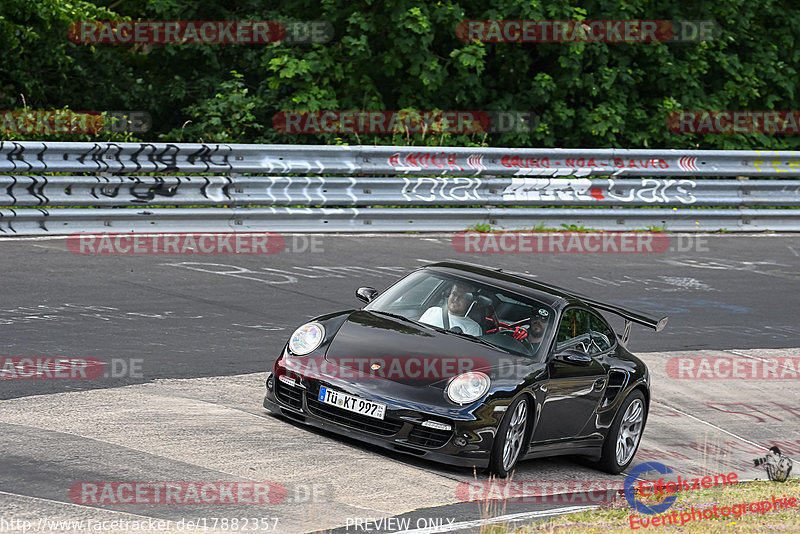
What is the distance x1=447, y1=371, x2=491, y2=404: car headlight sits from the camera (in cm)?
810

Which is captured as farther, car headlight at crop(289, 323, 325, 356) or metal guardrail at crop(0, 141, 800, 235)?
metal guardrail at crop(0, 141, 800, 235)

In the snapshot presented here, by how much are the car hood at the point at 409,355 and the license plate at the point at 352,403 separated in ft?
0.62

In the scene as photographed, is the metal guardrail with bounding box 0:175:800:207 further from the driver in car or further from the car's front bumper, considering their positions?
the car's front bumper

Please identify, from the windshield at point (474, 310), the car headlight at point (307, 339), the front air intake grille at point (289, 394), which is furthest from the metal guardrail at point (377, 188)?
the front air intake grille at point (289, 394)

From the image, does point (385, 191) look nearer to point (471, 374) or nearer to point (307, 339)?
point (307, 339)

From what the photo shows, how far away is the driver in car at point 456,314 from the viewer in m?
9.05

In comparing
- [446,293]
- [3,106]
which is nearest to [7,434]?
[446,293]

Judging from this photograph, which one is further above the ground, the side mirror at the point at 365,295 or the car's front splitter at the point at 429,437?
the side mirror at the point at 365,295

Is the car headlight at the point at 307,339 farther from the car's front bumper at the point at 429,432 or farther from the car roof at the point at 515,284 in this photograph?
the car roof at the point at 515,284

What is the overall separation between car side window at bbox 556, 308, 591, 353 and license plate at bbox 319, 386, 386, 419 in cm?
161

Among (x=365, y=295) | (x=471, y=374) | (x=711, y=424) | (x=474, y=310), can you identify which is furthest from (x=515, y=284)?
(x=711, y=424)

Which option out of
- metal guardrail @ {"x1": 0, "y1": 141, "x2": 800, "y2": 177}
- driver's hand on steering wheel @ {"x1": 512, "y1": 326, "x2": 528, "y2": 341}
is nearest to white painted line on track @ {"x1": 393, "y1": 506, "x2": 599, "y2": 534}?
driver's hand on steering wheel @ {"x1": 512, "y1": 326, "x2": 528, "y2": 341}

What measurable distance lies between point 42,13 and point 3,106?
6.51 feet

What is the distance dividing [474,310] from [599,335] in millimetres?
1180
